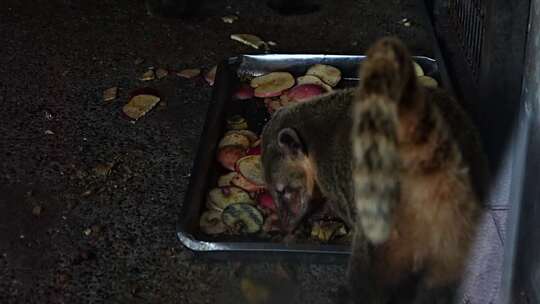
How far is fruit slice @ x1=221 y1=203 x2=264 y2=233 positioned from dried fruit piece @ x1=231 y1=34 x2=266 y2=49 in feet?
3.63

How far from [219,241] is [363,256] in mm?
559

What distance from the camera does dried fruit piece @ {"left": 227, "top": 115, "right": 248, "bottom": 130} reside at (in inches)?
111

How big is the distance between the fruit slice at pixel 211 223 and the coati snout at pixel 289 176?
168 mm

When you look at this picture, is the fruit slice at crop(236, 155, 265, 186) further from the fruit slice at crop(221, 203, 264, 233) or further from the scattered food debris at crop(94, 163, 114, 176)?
the scattered food debris at crop(94, 163, 114, 176)

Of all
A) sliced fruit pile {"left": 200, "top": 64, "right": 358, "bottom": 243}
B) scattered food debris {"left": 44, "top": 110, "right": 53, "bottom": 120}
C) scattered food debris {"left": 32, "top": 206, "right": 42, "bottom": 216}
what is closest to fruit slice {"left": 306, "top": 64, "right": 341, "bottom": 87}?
sliced fruit pile {"left": 200, "top": 64, "right": 358, "bottom": 243}

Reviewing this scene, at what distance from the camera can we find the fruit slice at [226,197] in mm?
2451

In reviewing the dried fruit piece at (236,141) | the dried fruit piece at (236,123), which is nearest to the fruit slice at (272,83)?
the dried fruit piece at (236,123)

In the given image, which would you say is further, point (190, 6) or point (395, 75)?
point (190, 6)

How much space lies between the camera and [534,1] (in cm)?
203

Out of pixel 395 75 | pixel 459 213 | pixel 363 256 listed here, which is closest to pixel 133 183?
pixel 363 256

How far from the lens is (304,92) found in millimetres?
2863

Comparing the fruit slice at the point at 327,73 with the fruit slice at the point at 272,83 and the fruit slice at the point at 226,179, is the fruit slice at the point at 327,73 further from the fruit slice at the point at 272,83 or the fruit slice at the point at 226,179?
the fruit slice at the point at 226,179

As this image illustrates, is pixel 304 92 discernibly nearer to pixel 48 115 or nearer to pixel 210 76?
pixel 210 76

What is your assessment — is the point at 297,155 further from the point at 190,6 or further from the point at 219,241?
the point at 190,6
